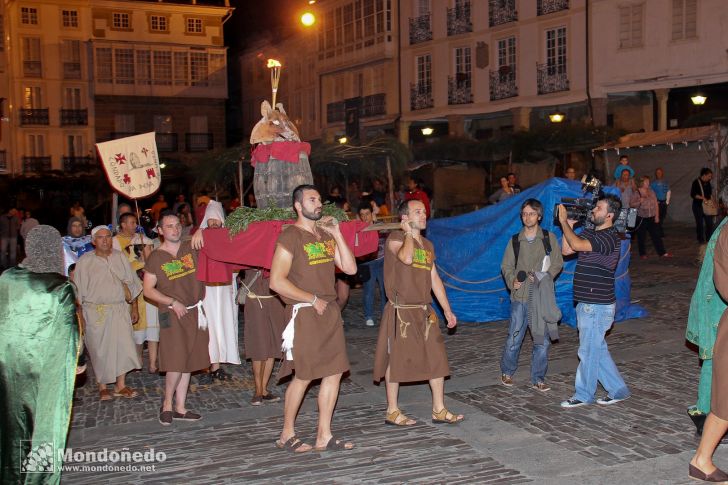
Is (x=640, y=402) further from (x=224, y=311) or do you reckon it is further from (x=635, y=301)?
(x=635, y=301)

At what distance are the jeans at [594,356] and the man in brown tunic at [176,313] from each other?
134 inches

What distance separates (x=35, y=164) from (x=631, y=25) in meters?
33.7

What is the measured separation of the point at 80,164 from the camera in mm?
39312

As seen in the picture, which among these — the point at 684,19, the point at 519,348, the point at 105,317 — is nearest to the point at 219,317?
the point at 105,317

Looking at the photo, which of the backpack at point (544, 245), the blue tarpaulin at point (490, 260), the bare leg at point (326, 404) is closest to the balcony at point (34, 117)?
the blue tarpaulin at point (490, 260)

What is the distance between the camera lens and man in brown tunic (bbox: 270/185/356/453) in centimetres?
594

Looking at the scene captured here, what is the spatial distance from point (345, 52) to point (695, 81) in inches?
693

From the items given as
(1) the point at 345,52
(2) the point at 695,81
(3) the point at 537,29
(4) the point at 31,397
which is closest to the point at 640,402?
(4) the point at 31,397

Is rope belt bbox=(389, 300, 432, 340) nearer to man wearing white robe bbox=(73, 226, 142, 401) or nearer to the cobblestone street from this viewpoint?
the cobblestone street

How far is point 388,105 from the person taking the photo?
122ft

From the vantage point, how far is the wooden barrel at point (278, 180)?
7.76 meters

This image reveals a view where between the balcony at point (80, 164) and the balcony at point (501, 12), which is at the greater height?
the balcony at point (501, 12)

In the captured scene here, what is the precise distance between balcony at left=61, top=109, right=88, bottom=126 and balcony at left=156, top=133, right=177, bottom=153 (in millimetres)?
4395

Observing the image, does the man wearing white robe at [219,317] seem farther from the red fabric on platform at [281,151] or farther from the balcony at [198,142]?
the balcony at [198,142]
